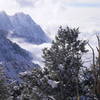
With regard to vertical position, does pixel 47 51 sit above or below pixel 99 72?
above

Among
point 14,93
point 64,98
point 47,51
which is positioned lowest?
point 64,98

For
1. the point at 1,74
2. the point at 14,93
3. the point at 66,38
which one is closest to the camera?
the point at 1,74

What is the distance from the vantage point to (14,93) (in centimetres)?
Answer: 4622

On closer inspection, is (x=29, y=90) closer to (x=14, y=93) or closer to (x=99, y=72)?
(x=14, y=93)

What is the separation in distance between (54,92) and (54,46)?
7.14 meters

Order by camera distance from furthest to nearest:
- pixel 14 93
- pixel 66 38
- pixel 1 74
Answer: pixel 14 93 → pixel 66 38 → pixel 1 74

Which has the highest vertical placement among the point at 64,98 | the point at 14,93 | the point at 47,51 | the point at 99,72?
the point at 47,51

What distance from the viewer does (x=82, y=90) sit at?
3825cm

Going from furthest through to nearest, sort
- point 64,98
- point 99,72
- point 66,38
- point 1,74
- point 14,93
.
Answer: point 14,93 → point 66,38 → point 1,74 → point 64,98 → point 99,72

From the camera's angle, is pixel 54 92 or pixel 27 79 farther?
pixel 27 79

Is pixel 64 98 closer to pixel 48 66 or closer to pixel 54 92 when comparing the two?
pixel 54 92

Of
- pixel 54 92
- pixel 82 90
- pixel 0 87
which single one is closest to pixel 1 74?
pixel 0 87

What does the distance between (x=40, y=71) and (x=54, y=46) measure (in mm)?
3528

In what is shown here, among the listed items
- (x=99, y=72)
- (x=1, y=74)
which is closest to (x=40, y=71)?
(x=1, y=74)
